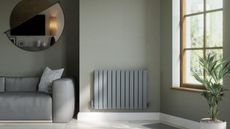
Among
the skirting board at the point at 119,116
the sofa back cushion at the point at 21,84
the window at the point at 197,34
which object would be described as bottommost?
the skirting board at the point at 119,116

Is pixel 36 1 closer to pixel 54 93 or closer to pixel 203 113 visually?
pixel 54 93

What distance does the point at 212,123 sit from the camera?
13.8 feet

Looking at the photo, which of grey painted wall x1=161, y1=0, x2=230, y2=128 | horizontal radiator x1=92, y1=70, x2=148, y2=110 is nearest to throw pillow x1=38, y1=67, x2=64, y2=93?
horizontal radiator x1=92, y1=70, x2=148, y2=110

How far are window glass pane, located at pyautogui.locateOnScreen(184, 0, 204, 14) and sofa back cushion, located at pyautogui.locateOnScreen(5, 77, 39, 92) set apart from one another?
2.87 metres

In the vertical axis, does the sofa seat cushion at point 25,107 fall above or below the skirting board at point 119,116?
above

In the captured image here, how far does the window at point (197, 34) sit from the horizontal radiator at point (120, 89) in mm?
727

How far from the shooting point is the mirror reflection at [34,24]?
6988 mm

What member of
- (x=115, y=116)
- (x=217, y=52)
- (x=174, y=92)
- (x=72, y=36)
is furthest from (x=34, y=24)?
(x=217, y=52)

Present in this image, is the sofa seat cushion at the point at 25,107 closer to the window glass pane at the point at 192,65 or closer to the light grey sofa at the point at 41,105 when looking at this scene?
the light grey sofa at the point at 41,105

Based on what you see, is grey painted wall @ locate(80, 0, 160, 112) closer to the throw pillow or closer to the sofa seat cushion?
the throw pillow

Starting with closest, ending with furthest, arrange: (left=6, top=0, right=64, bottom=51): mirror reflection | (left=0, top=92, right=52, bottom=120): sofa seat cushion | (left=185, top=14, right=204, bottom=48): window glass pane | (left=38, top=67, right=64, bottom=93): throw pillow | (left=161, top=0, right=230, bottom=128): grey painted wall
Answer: (left=161, top=0, right=230, bottom=128): grey painted wall, (left=185, top=14, right=204, bottom=48): window glass pane, (left=0, top=92, right=52, bottom=120): sofa seat cushion, (left=38, top=67, right=64, bottom=93): throw pillow, (left=6, top=0, right=64, bottom=51): mirror reflection

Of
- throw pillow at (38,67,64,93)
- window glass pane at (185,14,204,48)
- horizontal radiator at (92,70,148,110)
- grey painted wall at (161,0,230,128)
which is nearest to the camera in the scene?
grey painted wall at (161,0,230,128)

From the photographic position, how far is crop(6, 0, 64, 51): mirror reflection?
6.99m

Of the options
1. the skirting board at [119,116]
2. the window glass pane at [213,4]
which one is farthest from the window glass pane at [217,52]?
the skirting board at [119,116]
